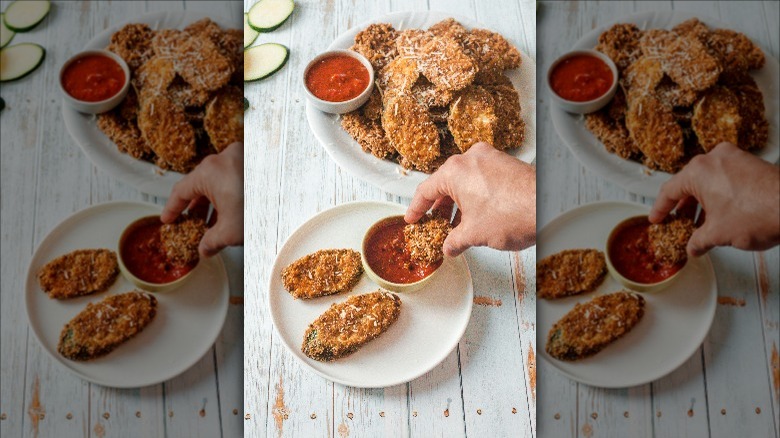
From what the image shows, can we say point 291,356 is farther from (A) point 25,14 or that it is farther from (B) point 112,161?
(A) point 25,14

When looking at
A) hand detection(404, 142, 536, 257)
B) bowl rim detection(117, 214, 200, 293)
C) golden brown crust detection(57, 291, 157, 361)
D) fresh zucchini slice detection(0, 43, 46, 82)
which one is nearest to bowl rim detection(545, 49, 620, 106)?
hand detection(404, 142, 536, 257)

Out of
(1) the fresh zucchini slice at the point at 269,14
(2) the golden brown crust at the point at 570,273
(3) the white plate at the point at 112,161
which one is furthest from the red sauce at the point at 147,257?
(2) the golden brown crust at the point at 570,273

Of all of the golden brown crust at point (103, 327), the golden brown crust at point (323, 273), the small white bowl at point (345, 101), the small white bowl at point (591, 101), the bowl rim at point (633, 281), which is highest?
the small white bowl at point (345, 101)

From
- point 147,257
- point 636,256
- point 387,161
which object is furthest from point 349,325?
point 636,256

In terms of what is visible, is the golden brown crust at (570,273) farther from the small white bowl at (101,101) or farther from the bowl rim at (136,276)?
the small white bowl at (101,101)

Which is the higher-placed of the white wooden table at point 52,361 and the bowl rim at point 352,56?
the bowl rim at point 352,56

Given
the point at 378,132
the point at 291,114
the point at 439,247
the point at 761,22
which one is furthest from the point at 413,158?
the point at 761,22

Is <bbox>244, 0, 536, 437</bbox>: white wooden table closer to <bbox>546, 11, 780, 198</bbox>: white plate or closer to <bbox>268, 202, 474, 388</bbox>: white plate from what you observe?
<bbox>268, 202, 474, 388</bbox>: white plate
